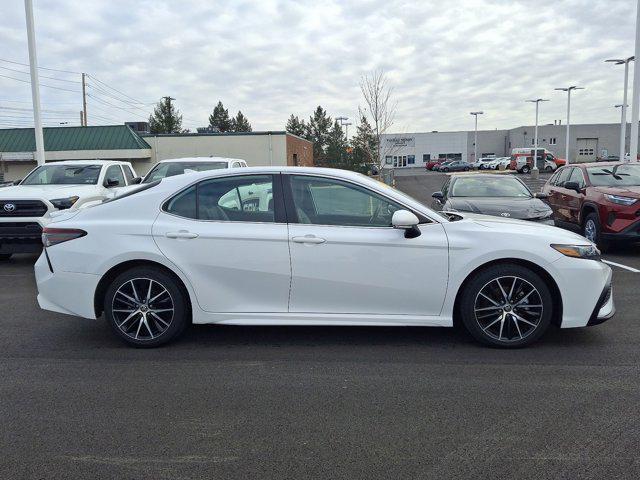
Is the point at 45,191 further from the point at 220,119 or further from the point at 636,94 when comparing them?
the point at 220,119

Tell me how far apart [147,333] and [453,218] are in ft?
9.74

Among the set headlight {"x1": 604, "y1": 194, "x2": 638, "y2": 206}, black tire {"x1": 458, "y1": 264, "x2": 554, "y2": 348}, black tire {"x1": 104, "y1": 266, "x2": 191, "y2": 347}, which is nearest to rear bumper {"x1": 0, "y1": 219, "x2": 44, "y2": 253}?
black tire {"x1": 104, "y1": 266, "x2": 191, "y2": 347}

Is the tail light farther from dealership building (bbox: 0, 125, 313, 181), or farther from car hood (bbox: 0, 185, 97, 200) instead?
dealership building (bbox: 0, 125, 313, 181)

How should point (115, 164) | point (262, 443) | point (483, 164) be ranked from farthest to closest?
point (483, 164)
point (115, 164)
point (262, 443)

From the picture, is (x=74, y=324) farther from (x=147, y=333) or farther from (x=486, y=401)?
(x=486, y=401)

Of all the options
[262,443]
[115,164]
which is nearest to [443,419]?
[262,443]

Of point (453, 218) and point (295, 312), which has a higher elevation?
point (453, 218)

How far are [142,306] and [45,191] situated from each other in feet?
19.5

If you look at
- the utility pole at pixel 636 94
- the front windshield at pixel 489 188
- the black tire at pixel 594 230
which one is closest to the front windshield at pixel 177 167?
the front windshield at pixel 489 188

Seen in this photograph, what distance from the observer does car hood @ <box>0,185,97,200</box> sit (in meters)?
9.41

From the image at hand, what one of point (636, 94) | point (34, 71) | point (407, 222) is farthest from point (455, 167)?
point (407, 222)

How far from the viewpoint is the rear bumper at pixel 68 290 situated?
16.5ft

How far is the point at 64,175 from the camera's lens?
11141 mm

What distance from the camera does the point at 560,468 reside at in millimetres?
3086
